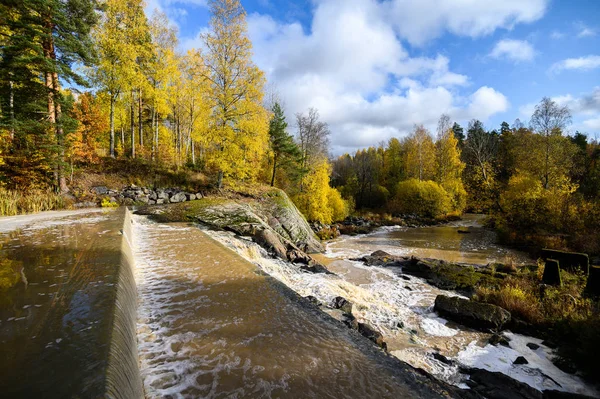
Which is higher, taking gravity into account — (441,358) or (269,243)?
(269,243)

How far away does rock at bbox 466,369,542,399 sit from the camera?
4.63 metres

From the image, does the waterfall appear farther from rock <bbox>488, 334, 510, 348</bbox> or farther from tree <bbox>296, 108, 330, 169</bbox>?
tree <bbox>296, 108, 330, 169</bbox>

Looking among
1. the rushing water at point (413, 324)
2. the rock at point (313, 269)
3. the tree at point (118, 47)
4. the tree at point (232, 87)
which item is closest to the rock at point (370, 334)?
the rushing water at point (413, 324)

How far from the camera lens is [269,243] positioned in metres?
11.9

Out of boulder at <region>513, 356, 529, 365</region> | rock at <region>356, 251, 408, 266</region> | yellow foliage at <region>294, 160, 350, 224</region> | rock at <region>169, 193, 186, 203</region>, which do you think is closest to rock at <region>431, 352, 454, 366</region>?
boulder at <region>513, 356, 529, 365</region>

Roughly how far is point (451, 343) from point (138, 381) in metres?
7.18

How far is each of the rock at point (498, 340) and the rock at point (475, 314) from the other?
1.63ft

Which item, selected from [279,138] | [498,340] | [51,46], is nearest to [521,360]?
[498,340]

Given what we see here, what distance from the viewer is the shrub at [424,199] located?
114 feet

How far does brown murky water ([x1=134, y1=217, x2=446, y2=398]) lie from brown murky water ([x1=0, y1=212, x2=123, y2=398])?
0.73 meters

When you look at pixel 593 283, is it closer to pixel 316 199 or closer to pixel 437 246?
pixel 437 246

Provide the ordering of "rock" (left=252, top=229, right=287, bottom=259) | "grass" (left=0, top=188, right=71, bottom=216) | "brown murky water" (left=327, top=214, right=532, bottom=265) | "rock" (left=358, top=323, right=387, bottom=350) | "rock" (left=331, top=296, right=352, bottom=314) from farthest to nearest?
1. "brown murky water" (left=327, top=214, right=532, bottom=265)
2. "grass" (left=0, top=188, right=71, bottom=216)
3. "rock" (left=252, top=229, right=287, bottom=259)
4. "rock" (left=331, top=296, right=352, bottom=314)
5. "rock" (left=358, top=323, right=387, bottom=350)

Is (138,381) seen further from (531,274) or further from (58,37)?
(58,37)

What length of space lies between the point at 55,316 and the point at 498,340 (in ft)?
30.0
